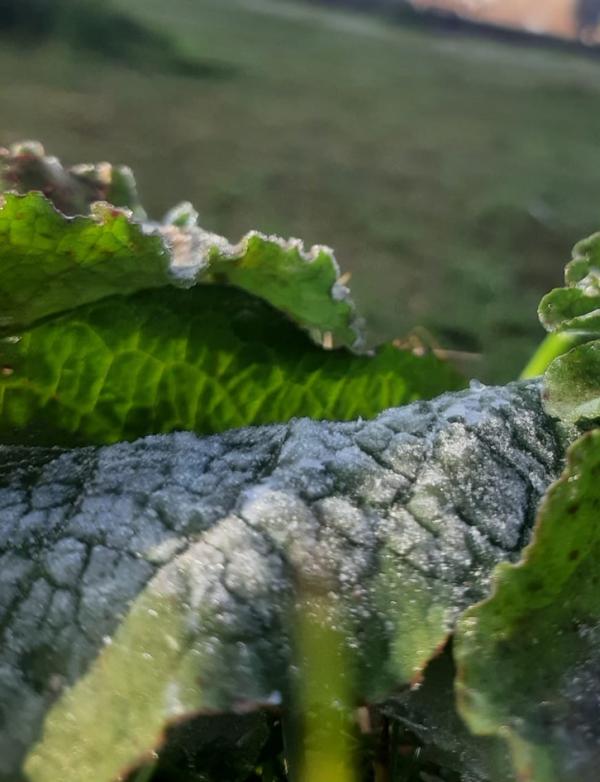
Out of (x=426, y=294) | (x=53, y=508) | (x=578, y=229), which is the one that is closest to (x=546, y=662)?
(x=53, y=508)

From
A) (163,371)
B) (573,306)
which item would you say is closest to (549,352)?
(573,306)

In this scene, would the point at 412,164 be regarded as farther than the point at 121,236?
Yes

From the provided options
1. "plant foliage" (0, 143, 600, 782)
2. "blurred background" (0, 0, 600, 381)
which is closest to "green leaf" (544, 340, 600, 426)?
"plant foliage" (0, 143, 600, 782)

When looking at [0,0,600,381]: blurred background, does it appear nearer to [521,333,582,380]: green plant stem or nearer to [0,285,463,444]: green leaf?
[521,333,582,380]: green plant stem

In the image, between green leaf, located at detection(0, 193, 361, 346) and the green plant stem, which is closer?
green leaf, located at detection(0, 193, 361, 346)

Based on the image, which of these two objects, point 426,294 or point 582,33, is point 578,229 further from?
point 582,33

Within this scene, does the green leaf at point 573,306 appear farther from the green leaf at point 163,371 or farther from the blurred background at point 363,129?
the blurred background at point 363,129
